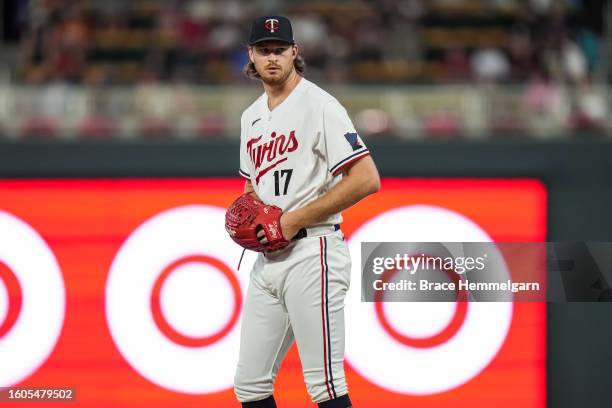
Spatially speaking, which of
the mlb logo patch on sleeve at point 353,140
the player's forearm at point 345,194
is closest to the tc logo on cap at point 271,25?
the mlb logo patch on sleeve at point 353,140

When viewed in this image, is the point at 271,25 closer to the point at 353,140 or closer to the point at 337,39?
the point at 353,140

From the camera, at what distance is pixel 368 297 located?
4.68 metres

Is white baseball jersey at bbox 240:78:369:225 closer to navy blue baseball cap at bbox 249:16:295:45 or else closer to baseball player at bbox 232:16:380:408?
baseball player at bbox 232:16:380:408

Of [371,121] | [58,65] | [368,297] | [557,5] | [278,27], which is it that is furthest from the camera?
[557,5]

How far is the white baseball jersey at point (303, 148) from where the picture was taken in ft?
11.5

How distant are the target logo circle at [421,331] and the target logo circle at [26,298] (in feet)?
4.67

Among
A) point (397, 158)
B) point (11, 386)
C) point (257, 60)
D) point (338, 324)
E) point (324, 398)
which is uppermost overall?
point (257, 60)

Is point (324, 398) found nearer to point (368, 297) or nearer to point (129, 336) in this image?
point (368, 297)

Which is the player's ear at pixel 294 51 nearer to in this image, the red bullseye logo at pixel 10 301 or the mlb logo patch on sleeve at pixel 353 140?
the mlb logo patch on sleeve at pixel 353 140

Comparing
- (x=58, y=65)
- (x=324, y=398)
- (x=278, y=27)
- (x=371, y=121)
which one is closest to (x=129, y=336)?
(x=324, y=398)

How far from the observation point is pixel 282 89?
144 inches

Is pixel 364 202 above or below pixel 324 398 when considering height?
above

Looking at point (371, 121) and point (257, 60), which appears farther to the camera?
point (371, 121)

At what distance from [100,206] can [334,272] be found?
1.70m
